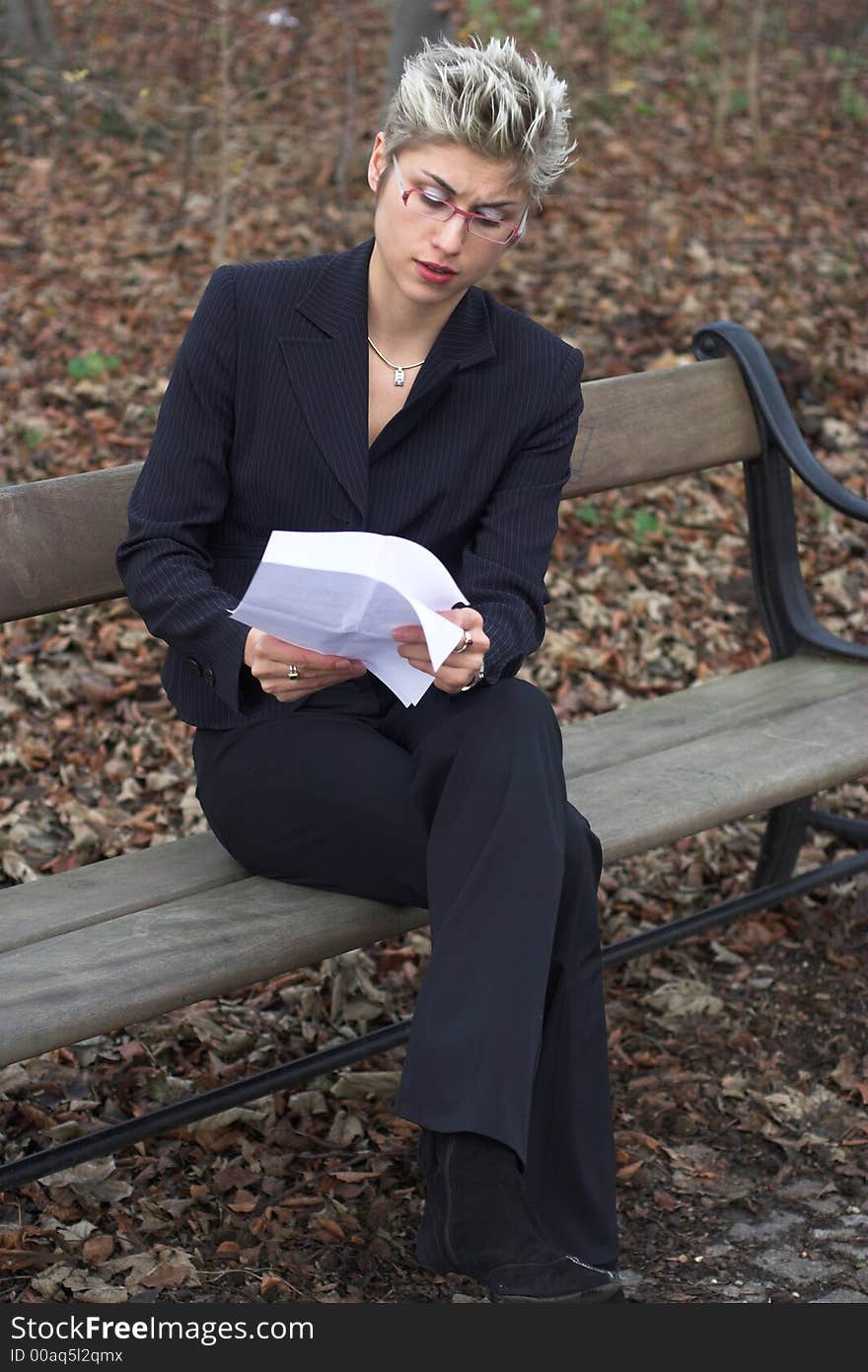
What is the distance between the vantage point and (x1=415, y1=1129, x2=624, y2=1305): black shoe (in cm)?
218

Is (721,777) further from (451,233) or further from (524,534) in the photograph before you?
(451,233)

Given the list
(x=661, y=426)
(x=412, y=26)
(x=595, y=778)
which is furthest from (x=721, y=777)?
(x=412, y=26)

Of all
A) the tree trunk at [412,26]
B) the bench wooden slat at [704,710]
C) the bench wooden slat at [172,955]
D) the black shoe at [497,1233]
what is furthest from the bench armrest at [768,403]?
the tree trunk at [412,26]

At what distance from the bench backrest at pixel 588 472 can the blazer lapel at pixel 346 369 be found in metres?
0.43

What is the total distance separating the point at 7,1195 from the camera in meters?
2.87

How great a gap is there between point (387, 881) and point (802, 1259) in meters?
1.02

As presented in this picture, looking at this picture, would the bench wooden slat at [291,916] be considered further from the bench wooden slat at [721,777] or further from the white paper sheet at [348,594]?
the white paper sheet at [348,594]

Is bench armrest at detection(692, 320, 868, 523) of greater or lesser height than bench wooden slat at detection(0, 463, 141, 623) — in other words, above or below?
above

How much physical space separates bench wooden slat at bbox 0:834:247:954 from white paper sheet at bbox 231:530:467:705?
0.50 meters

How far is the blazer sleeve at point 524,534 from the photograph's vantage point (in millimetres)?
2693

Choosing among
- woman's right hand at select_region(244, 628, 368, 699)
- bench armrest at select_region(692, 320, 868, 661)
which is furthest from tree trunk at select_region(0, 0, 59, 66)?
woman's right hand at select_region(244, 628, 368, 699)

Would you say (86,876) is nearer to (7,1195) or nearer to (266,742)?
(266,742)

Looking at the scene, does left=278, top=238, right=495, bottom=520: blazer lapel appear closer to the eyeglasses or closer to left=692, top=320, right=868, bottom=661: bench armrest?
the eyeglasses

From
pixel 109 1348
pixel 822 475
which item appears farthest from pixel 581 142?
pixel 109 1348
